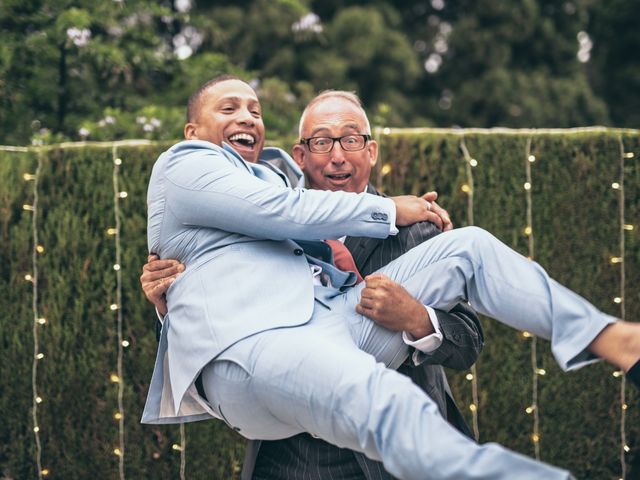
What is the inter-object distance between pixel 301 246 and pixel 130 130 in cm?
323

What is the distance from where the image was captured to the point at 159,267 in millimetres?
3152

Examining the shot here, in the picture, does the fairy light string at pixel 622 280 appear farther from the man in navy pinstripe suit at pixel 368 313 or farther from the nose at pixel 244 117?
the nose at pixel 244 117

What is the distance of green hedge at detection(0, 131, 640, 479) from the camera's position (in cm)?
483

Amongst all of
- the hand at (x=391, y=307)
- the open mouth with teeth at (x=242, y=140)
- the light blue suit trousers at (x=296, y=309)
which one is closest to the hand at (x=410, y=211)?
the light blue suit trousers at (x=296, y=309)

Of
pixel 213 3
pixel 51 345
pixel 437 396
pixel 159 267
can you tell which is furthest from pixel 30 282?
pixel 213 3

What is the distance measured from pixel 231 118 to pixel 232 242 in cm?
67

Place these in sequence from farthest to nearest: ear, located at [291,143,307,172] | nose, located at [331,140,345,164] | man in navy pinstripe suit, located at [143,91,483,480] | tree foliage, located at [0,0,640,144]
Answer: tree foliage, located at [0,0,640,144]
ear, located at [291,143,307,172]
nose, located at [331,140,345,164]
man in navy pinstripe suit, located at [143,91,483,480]

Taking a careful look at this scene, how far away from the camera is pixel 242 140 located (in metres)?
3.51

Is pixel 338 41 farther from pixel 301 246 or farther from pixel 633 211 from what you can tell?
pixel 301 246

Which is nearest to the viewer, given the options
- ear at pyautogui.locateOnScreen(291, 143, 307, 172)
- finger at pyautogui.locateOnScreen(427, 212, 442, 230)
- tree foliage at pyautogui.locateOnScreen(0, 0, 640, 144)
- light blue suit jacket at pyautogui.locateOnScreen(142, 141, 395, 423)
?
light blue suit jacket at pyautogui.locateOnScreen(142, 141, 395, 423)

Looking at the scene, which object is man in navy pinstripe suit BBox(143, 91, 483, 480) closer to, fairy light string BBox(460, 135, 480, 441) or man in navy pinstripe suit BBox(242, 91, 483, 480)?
man in navy pinstripe suit BBox(242, 91, 483, 480)

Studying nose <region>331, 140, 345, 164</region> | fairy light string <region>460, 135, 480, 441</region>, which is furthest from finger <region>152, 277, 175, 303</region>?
fairy light string <region>460, 135, 480, 441</region>

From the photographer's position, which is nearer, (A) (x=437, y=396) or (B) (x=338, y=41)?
(A) (x=437, y=396)

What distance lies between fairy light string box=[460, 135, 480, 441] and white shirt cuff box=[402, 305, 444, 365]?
75.3 inches
